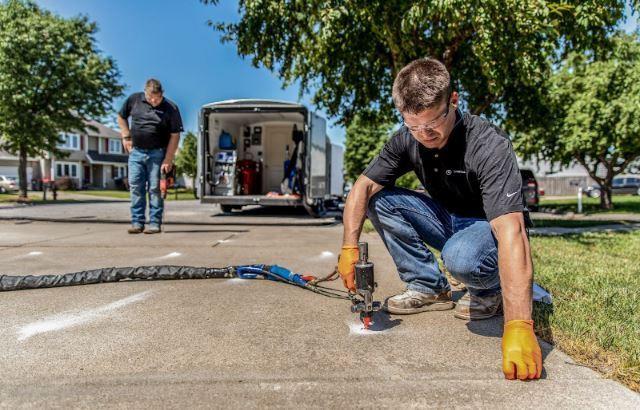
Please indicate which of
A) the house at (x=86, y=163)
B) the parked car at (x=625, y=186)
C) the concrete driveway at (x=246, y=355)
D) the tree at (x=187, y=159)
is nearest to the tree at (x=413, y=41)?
the concrete driveway at (x=246, y=355)

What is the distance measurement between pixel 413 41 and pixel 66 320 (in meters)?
7.85

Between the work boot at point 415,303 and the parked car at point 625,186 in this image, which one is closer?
the work boot at point 415,303

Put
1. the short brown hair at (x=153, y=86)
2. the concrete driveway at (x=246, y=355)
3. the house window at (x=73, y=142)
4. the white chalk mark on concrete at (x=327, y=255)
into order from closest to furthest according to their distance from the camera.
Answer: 1. the concrete driveway at (x=246, y=355)
2. the white chalk mark on concrete at (x=327, y=255)
3. the short brown hair at (x=153, y=86)
4. the house window at (x=73, y=142)

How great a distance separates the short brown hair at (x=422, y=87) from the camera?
7.48 ft

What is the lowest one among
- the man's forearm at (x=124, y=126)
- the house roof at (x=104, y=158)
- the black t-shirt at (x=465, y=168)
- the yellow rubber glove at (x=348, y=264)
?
the yellow rubber glove at (x=348, y=264)

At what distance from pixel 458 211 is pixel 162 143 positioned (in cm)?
495

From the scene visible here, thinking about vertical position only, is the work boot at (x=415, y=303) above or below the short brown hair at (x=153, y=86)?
below

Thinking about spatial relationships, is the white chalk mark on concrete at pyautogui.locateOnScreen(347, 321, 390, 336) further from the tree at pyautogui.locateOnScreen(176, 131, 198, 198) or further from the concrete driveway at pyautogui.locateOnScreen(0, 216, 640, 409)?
the tree at pyautogui.locateOnScreen(176, 131, 198, 198)

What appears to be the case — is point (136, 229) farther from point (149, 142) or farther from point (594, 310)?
point (594, 310)

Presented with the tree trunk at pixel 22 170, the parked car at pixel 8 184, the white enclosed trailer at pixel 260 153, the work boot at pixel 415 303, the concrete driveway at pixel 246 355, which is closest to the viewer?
the concrete driveway at pixel 246 355

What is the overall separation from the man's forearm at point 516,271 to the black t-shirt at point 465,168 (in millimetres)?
133

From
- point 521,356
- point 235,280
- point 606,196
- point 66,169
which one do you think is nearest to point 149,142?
point 235,280

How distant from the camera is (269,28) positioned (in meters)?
8.81

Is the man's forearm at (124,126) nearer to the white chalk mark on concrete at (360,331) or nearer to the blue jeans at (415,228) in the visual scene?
the blue jeans at (415,228)
